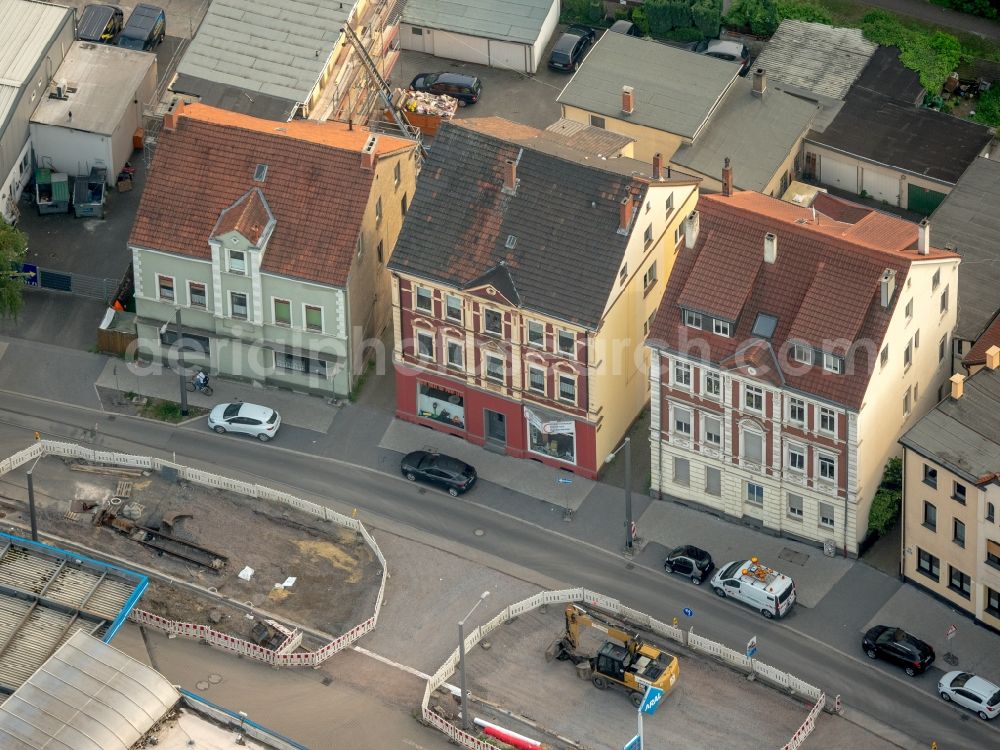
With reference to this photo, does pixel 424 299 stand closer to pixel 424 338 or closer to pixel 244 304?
pixel 424 338

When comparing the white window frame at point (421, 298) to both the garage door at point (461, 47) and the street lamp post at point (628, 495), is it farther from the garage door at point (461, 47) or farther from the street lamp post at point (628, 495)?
the garage door at point (461, 47)

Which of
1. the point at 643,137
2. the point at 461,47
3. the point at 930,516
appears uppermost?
the point at 643,137

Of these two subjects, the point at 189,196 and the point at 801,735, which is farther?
the point at 189,196

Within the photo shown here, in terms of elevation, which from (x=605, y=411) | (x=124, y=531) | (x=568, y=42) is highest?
(x=568, y=42)

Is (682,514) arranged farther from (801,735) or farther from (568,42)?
(568,42)

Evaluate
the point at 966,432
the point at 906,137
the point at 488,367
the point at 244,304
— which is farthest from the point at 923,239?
the point at 244,304

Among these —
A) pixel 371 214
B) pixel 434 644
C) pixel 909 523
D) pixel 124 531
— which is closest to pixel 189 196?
pixel 371 214

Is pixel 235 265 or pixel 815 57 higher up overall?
pixel 815 57
